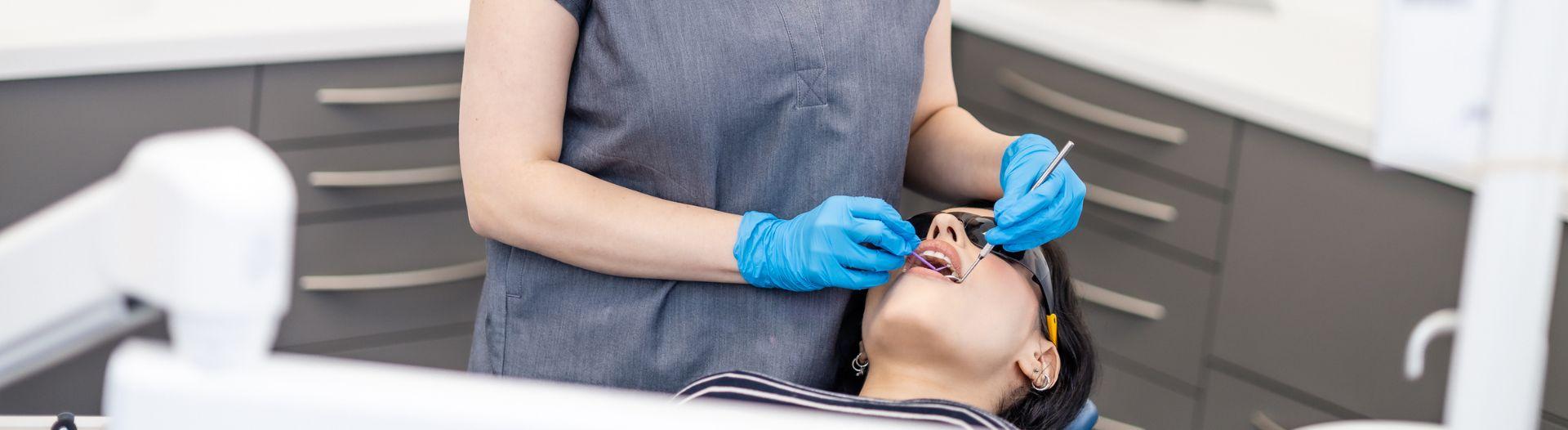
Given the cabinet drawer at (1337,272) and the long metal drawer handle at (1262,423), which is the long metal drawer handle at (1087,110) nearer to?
the cabinet drawer at (1337,272)

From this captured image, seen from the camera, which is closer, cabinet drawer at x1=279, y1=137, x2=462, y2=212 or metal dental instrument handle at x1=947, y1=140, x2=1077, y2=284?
metal dental instrument handle at x1=947, y1=140, x2=1077, y2=284

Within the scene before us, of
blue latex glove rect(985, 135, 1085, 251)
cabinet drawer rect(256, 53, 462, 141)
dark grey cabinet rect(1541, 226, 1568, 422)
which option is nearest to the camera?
blue latex glove rect(985, 135, 1085, 251)

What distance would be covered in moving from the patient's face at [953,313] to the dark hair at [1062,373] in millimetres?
62

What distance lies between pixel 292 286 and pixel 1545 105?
2.25 metres

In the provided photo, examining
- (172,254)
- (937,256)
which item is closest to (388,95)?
(937,256)

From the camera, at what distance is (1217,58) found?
2.33 m

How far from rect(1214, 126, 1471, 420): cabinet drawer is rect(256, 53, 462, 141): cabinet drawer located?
4.80 feet

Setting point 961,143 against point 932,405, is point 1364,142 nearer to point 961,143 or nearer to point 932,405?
point 961,143

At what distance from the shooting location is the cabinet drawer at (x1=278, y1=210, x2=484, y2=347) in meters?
2.41

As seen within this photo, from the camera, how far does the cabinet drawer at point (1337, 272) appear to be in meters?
2.06

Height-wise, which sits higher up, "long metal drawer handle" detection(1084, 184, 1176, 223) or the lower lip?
the lower lip

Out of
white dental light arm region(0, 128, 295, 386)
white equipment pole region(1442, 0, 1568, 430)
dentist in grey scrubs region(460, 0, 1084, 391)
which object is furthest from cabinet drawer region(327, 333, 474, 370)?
white equipment pole region(1442, 0, 1568, 430)

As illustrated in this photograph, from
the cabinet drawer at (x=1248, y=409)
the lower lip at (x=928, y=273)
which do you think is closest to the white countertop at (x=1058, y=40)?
the cabinet drawer at (x=1248, y=409)

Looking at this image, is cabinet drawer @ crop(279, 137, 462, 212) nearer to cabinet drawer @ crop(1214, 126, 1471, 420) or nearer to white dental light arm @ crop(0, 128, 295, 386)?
cabinet drawer @ crop(1214, 126, 1471, 420)
